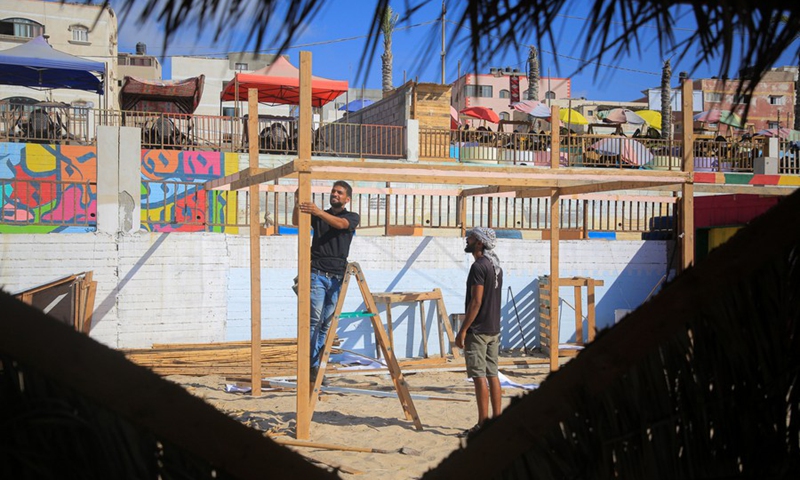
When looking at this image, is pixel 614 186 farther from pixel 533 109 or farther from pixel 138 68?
pixel 138 68

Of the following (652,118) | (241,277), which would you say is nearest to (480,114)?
(652,118)

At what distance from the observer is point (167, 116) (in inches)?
763

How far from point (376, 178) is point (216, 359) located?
14.8 ft

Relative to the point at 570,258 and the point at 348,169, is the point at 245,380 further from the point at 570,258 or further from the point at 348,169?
the point at 570,258

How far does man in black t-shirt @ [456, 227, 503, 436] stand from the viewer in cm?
645

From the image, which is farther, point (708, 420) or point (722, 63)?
point (722, 63)

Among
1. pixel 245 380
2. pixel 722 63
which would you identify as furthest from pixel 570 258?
pixel 722 63

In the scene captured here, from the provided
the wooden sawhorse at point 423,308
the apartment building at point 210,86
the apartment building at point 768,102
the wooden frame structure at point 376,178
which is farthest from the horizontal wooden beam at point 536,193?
the apartment building at point 210,86

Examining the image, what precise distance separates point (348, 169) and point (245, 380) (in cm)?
361

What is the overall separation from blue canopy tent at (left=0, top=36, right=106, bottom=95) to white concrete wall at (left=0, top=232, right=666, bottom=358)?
10264mm

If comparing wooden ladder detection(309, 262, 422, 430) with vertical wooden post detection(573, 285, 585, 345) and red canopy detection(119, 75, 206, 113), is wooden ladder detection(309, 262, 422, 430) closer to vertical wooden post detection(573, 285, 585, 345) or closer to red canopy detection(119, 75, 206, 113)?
vertical wooden post detection(573, 285, 585, 345)

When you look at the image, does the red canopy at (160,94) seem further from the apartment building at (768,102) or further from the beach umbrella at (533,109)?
the apartment building at (768,102)

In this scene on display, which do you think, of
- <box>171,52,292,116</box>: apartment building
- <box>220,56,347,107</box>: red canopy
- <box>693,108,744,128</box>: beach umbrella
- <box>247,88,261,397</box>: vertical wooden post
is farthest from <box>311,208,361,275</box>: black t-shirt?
<box>171,52,292,116</box>: apartment building

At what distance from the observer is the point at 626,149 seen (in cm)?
2153
